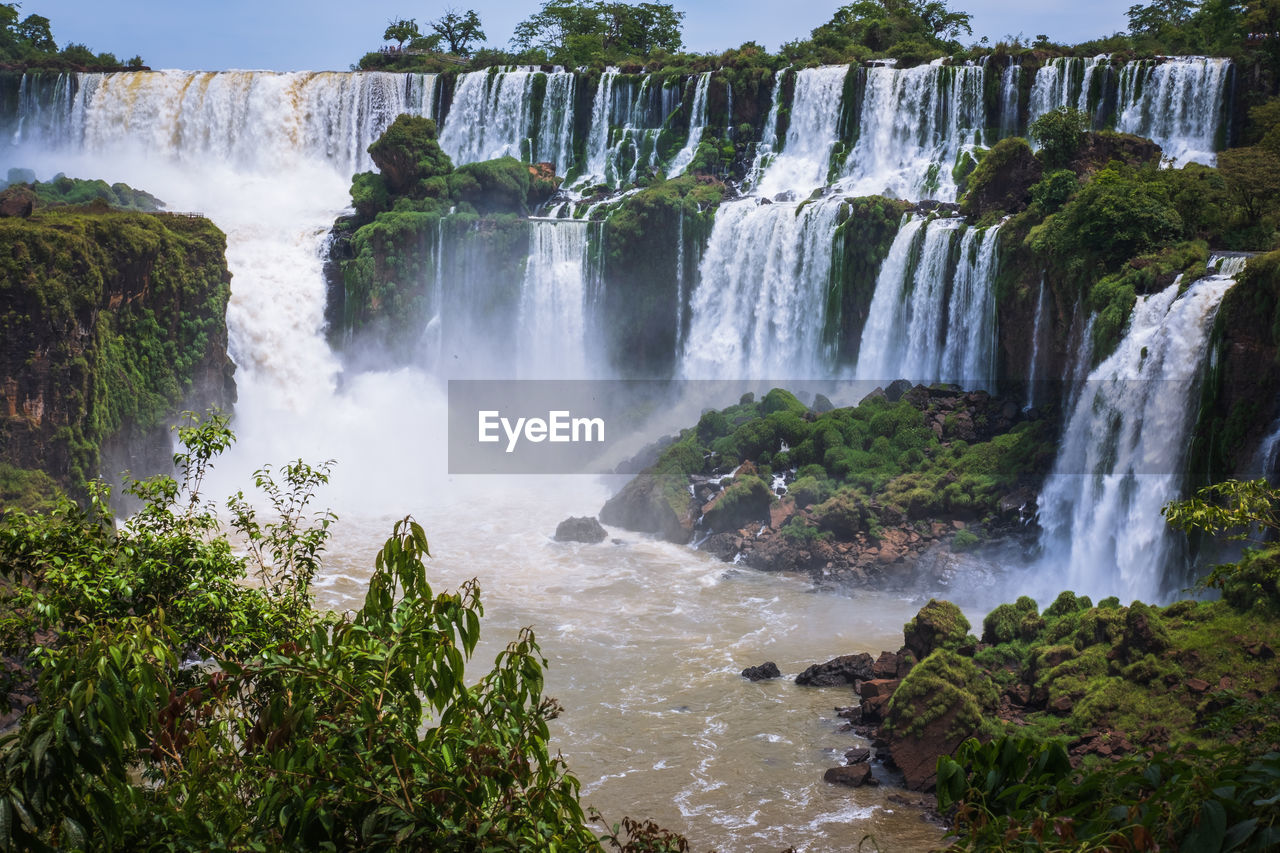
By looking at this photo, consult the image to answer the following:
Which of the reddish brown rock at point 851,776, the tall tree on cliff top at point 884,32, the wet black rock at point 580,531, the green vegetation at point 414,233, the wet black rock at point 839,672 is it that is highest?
the tall tree on cliff top at point 884,32

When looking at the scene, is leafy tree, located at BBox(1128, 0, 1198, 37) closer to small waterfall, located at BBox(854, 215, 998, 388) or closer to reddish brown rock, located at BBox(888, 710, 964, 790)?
small waterfall, located at BBox(854, 215, 998, 388)

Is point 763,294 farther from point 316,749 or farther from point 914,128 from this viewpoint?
point 316,749

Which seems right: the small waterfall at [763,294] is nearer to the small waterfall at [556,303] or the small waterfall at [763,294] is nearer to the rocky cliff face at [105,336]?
the small waterfall at [556,303]

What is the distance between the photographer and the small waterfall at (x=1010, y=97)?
36.5m

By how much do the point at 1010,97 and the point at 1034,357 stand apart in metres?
13.6

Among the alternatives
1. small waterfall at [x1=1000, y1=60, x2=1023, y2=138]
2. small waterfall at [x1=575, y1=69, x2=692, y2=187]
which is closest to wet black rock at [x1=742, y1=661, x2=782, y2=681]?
small waterfall at [x1=1000, y1=60, x2=1023, y2=138]

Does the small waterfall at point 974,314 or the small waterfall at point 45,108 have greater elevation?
the small waterfall at point 45,108

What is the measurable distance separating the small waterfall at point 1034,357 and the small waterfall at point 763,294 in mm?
7360

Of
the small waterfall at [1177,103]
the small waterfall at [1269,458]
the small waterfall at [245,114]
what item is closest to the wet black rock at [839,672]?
the small waterfall at [1269,458]

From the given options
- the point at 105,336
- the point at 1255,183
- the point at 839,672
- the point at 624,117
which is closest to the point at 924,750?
the point at 839,672

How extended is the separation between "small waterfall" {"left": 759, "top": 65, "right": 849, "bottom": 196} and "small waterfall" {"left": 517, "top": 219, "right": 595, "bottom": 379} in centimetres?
725

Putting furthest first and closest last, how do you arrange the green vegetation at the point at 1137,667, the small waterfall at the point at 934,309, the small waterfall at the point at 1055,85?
1. the small waterfall at the point at 1055,85
2. the small waterfall at the point at 934,309
3. the green vegetation at the point at 1137,667

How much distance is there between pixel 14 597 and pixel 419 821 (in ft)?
13.3

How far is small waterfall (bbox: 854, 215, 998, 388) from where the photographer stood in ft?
92.5
